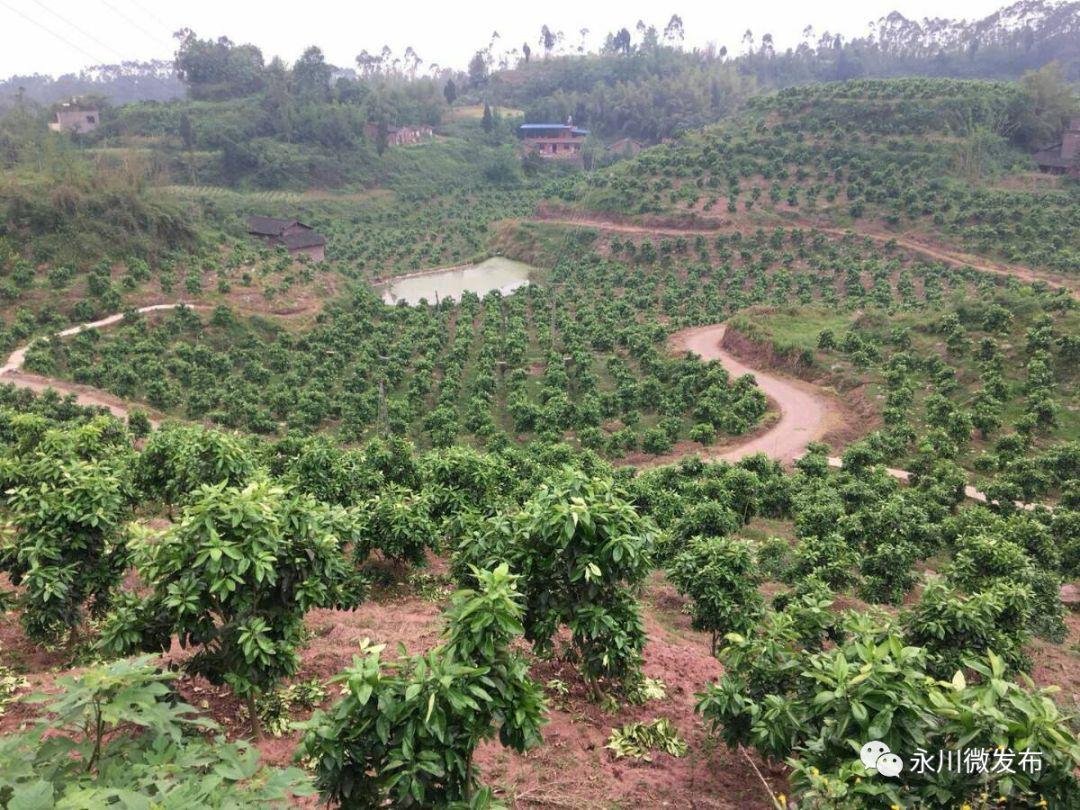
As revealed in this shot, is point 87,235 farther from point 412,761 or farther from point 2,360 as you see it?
point 412,761

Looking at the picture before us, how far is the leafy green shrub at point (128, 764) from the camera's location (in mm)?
3984

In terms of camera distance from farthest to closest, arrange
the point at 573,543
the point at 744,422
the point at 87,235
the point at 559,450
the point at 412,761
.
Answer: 1. the point at 87,235
2. the point at 744,422
3. the point at 559,450
4. the point at 573,543
5. the point at 412,761

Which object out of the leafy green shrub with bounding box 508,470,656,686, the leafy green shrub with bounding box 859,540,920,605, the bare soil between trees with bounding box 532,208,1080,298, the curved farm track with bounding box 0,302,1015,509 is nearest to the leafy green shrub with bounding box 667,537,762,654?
the leafy green shrub with bounding box 508,470,656,686

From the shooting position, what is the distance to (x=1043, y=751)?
15.1ft

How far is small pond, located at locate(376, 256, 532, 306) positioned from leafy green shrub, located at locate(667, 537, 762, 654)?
4827 centimetres

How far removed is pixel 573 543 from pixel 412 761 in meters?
2.91

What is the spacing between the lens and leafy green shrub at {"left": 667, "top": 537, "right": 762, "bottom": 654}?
10.1 meters

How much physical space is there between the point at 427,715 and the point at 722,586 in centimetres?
660

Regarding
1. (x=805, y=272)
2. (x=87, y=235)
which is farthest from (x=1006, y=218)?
(x=87, y=235)

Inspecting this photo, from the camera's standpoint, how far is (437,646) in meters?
7.64

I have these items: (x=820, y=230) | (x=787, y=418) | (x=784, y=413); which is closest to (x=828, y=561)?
(x=787, y=418)

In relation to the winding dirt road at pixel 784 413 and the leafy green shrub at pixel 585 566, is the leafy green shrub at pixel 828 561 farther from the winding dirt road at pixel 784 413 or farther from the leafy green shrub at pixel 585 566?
the winding dirt road at pixel 784 413

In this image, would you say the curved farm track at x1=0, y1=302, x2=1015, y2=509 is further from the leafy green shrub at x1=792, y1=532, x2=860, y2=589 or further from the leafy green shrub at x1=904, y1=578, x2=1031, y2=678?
the leafy green shrub at x1=904, y1=578, x2=1031, y2=678

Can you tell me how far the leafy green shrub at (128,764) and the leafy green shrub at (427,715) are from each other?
60 cm
